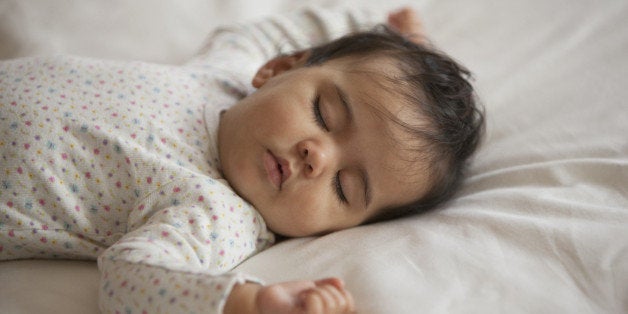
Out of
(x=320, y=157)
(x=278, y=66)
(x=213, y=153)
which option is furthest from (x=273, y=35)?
(x=320, y=157)

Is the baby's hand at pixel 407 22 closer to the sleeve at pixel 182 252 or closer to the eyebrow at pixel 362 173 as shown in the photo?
the eyebrow at pixel 362 173

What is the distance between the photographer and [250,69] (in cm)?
144

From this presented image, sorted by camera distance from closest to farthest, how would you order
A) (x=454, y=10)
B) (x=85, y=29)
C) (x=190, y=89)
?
(x=190, y=89), (x=85, y=29), (x=454, y=10)

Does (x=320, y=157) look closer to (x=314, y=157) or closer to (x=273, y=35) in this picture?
(x=314, y=157)

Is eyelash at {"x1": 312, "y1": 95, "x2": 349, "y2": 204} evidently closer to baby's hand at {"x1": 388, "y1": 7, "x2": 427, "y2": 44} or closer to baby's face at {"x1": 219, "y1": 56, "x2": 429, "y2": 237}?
baby's face at {"x1": 219, "y1": 56, "x2": 429, "y2": 237}

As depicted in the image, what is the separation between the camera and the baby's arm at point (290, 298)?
2.22 feet

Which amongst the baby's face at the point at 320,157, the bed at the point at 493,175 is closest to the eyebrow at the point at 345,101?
the baby's face at the point at 320,157

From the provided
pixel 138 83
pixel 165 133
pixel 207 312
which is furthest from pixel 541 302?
pixel 138 83

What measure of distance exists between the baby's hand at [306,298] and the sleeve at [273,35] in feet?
2.48

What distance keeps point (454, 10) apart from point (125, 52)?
96 cm

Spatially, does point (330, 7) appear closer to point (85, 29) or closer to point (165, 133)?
point (85, 29)

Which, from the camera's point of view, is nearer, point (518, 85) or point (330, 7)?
point (518, 85)

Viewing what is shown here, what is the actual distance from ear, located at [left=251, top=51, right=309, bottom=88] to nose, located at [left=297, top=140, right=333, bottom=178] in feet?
1.07

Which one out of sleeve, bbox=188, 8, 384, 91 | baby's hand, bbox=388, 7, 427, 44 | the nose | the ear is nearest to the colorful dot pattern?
the nose
